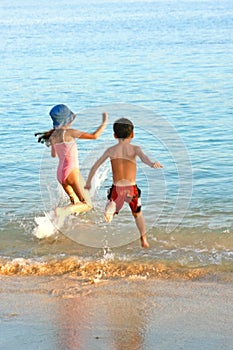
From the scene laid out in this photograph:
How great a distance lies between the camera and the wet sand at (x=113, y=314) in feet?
22.2

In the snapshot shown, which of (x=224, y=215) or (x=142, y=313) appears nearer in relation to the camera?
(x=142, y=313)

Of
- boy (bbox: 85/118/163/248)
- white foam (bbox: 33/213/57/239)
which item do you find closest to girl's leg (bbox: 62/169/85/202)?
boy (bbox: 85/118/163/248)

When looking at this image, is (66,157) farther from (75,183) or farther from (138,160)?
(138,160)

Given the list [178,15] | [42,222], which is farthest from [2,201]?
[178,15]

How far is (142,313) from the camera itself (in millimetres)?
7539

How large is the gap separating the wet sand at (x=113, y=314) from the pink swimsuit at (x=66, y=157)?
119 centimetres

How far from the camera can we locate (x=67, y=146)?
28.4ft

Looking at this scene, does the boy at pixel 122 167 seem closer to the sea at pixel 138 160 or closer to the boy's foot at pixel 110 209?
the boy's foot at pixel 110 209

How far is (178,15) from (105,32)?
15.5m

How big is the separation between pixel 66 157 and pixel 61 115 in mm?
696

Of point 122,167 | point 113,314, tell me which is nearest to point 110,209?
point 122,167

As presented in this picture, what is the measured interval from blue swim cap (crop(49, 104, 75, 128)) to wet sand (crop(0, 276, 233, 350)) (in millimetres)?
1742

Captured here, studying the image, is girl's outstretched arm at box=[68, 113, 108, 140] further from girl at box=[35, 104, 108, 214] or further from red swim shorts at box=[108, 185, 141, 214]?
red swim shorts at box=[108, 185, 141, 214]

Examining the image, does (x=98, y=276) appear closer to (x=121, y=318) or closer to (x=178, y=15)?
(x=121, y=318)
